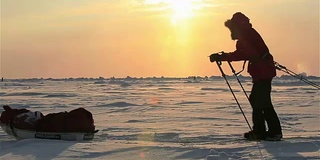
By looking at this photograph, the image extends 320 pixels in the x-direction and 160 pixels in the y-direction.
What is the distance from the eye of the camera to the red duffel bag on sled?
546 cm

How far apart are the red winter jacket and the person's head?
56 millimetres

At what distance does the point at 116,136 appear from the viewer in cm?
629

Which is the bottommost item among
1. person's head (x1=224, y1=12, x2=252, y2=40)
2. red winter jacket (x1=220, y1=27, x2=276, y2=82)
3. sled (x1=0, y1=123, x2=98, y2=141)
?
sled (x1=0, y1=123, x2=98, y2=141)

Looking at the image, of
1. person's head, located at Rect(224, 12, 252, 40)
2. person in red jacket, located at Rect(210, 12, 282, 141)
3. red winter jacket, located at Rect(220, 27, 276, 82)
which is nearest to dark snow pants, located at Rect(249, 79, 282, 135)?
person in red jacket, located at Rect(210, 12, 282, 141)

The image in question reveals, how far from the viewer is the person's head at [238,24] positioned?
5.55 meters

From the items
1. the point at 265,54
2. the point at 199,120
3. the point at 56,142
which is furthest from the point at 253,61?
the point at 199,120

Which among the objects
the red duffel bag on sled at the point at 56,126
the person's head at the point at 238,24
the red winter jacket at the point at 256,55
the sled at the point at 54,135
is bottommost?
the sled at the point at 54,135

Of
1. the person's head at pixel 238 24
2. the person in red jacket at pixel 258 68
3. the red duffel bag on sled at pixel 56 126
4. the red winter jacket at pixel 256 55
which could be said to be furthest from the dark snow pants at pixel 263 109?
the red duffel bag on sled at pixel 56 126

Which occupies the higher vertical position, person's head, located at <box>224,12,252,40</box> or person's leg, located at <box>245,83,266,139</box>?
person's head, located at <box>224,12,252,40</box>

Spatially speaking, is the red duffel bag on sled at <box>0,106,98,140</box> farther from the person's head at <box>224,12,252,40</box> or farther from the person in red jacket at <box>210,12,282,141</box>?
the person's head at <box>224,12,252,40</box>

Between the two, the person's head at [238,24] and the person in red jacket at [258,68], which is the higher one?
the person's head at [238,24]

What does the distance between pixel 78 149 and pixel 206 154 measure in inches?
52.1

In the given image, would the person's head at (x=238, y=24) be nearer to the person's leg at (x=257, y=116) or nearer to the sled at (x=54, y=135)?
the person's leg at (x=257, y=116)

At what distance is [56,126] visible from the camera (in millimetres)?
5453
